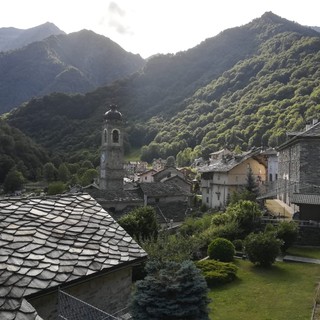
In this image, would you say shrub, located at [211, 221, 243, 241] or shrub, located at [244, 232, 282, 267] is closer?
shrub, located at [244, 232, 282, 267]

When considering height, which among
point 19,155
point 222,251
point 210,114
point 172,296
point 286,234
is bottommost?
point 222,251

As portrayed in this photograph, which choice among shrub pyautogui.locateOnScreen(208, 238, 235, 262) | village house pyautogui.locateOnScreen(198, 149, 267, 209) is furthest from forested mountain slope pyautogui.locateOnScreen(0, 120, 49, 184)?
shrub pyautogui.locateOnScreen(208, 238, 235, 262)

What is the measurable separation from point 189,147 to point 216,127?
42.3 feet

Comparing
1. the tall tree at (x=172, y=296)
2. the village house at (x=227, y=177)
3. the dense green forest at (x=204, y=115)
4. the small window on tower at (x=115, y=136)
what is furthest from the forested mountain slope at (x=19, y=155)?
the tall tree at (x=172, y=296)

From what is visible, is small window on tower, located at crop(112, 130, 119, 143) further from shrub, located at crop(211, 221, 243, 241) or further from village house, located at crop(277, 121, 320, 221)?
shrub, located at crop(211, 221, 243, 241)

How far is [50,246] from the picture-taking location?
9492 mm

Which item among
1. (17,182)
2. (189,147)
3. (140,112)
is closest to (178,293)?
(17,182)

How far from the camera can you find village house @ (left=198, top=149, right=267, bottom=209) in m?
52.2

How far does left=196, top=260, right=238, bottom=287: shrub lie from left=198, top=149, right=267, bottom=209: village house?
2731 centimetres

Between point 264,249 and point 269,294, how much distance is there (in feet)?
12.8

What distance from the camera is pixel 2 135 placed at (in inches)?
4419

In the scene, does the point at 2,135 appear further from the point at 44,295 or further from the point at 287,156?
the point at 44,295

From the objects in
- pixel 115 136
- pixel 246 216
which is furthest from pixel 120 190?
pixel 246 216

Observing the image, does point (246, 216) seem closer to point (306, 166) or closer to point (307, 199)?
point (307, 199)
